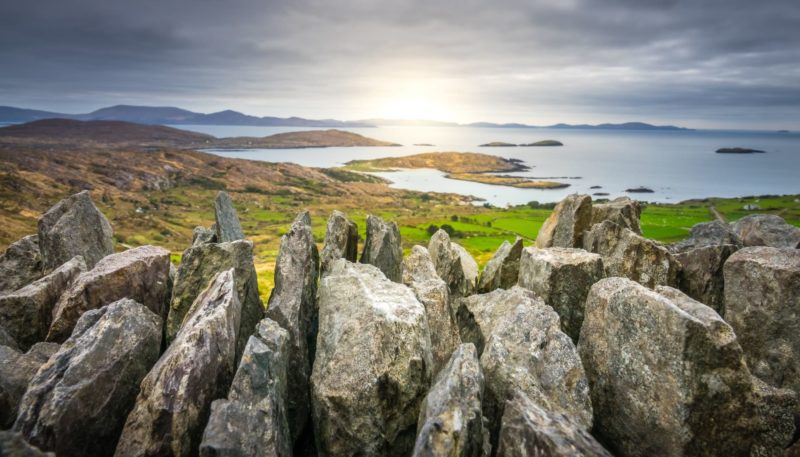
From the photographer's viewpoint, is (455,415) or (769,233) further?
(769,233)

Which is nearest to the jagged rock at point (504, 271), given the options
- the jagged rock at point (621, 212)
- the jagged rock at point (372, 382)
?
the jagged rock at point (621, 212)

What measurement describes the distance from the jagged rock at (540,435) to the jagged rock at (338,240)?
1096cm

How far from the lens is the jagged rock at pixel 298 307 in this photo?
43.1 feet

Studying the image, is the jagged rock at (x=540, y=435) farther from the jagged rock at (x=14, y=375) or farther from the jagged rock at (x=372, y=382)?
the jagged rock at (x=14, y=375)

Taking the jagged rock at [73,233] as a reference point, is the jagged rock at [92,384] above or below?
below

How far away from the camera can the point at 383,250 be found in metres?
21.3

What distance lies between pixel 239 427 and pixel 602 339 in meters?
9.58

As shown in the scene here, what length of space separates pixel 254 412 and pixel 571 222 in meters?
18.7

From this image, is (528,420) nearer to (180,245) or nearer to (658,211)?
(180,245)

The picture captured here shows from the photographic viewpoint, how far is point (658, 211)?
142m

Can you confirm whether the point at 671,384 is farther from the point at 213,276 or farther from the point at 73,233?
the point at 73,233

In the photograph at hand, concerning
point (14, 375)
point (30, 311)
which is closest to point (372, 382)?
point (14, 375)

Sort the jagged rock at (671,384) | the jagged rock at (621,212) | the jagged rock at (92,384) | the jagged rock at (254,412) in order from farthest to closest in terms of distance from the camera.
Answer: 1. the jagged rock at (621,212)
2. the jagged rock at (671,384)
3. the jagged rock at (92,384)
4. the jagged rock at (254,412)

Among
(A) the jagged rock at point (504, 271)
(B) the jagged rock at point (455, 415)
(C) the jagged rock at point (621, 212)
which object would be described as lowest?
(A) the jagged rock at point (504, 271)
